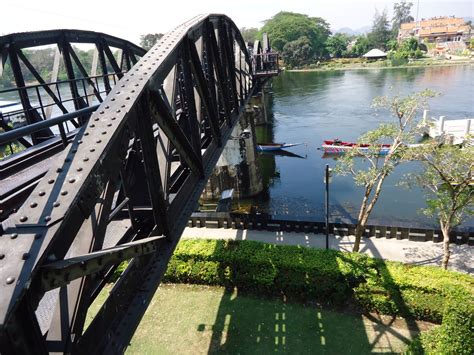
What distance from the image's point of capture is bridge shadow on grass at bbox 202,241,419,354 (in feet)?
35.5

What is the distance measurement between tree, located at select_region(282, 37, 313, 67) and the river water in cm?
1113

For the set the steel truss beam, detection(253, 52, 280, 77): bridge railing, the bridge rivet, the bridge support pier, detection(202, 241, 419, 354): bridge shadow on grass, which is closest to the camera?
the bridge rivet

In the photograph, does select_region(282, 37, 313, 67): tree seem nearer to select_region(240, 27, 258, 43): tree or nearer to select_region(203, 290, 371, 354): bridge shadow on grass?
select_region(240, 27, 258, 43): tree

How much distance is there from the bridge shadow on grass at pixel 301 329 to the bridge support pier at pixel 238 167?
16.1 m

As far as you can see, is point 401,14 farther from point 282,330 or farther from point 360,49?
point 282,330

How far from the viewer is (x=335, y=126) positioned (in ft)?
157

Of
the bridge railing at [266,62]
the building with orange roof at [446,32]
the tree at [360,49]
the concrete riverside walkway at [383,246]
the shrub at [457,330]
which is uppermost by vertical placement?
the building with orange roof at [446,32]

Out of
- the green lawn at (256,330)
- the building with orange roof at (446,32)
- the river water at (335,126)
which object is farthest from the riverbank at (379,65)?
the green lawn at (256,330)

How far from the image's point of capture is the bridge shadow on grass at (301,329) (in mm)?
10820

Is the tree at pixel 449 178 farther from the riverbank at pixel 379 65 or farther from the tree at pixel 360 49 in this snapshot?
the tree at pixel 360 49

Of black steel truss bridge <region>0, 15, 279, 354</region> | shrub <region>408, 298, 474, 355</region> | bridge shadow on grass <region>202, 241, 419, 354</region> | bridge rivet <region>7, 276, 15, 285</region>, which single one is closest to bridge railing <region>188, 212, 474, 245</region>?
bridge shadow on grass <region>202, 241, 419, 354</region>

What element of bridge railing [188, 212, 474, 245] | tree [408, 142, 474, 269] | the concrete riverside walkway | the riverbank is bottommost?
the concrete riverside walkway

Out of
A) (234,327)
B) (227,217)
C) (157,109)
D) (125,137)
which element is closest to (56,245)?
(125,137)

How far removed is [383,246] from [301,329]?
7.04m
